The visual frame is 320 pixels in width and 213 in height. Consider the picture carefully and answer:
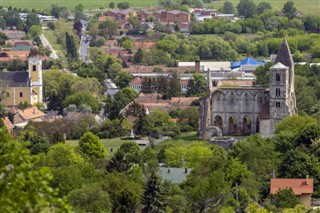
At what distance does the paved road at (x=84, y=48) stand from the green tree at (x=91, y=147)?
49882 mm

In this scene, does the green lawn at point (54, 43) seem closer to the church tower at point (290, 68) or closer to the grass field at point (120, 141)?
the grass field at point (120, 141)

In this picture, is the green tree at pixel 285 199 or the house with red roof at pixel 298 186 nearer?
the green tree at pixel 285 199

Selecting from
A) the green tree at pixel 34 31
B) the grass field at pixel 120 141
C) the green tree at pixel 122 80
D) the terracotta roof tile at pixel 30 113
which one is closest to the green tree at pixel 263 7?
the green tree at pixel 34 31

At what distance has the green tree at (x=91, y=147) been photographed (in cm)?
4394

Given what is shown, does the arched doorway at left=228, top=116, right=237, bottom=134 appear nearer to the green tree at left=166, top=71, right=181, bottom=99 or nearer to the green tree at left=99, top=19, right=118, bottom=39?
the green tree at left=166, top=71, right=181, bottom=99

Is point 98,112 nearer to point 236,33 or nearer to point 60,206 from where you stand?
point 236,33

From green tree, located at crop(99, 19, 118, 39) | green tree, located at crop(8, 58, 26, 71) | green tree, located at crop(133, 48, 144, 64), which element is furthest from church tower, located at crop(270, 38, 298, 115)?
green tree, located at crop(99, 19, 118, 39)

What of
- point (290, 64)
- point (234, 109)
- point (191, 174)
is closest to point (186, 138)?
point (234, 109)

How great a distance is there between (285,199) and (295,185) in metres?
1.50

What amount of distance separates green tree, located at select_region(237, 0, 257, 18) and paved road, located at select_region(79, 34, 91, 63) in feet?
74.8

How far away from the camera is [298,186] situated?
112 ft

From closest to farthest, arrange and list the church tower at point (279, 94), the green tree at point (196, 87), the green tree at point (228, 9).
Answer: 1. the church tower at point (279, 94)
2. the green tree at point (196, 87)
3. the green tree at point (228, 9)

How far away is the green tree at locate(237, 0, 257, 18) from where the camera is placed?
12731cm

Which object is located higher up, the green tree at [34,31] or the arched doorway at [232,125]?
the arched doorway at [232,125]
